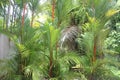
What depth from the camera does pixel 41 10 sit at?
17.8ft

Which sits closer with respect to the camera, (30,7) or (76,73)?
(76,73)

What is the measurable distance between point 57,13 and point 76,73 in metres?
1.04

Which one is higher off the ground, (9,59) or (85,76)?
(9,59)

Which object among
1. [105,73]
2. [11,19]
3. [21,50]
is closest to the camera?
[21,50]

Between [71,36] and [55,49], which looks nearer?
[55,49]

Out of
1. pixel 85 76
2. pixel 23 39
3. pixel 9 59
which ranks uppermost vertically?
pixel 23 39

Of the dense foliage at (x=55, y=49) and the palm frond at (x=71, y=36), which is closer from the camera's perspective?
the dense foliage at (x=55, y=49)

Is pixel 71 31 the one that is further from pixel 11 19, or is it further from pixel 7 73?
pixel 7 73

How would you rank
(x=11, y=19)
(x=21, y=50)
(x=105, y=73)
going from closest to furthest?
(x=21, y=50)
(x=105, y=73)
(x=11, y=19)

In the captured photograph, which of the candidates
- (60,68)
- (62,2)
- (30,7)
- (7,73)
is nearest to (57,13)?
(62,2)

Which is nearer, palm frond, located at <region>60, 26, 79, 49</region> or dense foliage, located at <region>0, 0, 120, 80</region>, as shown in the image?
dense foliage, located at <region>0, 0, 120, 80</region>

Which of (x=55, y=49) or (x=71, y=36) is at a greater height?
(x=71, y=36)

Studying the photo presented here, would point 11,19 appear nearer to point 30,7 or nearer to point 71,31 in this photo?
point 30,7

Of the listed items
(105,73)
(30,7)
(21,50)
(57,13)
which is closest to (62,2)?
(57,13)
